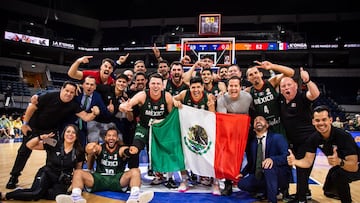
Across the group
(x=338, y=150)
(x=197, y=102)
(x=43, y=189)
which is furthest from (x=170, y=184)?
(x=338, y=150)

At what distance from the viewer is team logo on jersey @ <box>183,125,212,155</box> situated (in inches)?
185

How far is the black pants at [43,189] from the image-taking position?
381cm

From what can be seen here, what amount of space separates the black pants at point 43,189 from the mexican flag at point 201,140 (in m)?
1.41

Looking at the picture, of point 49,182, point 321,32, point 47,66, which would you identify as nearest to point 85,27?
point 47,66

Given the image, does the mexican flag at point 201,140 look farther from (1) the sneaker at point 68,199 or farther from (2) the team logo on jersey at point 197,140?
(1) the sneaker at point 68,199

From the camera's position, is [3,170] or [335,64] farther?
[335,64]

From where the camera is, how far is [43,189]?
3904 millimetres

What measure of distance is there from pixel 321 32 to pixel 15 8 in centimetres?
2612

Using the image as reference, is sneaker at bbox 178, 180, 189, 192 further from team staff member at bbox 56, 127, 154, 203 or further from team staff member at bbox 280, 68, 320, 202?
team staff member at bbox 280, 68, 320, 202

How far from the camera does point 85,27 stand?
28375 millimetres

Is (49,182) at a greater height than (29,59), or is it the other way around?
(29,59)

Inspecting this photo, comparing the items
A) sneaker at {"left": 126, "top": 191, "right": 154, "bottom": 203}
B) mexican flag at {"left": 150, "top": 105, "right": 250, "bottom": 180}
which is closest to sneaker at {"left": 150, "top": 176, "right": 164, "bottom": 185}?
mexican flag at {"left": 150, "top": 105, "right": 250, "bottom": 180}

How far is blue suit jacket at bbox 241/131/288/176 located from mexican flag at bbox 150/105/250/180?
198 mm

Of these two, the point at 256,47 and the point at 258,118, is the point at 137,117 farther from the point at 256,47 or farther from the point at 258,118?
the point at 256,47
